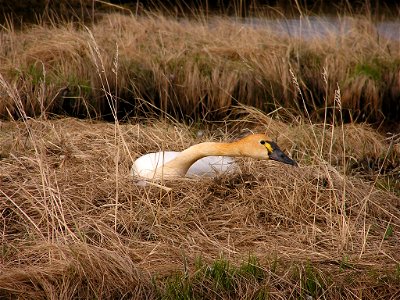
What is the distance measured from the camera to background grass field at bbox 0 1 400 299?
495cm

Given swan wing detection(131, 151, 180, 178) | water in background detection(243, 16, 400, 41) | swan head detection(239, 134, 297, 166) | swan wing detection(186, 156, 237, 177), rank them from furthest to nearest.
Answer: water in background detection(243, 16, 400, 41) → swan wing detection(186, 156, 237, 177) → swan wing detection(131, 151, 180, 178) → swan head detection(239, 134, 297, 166)

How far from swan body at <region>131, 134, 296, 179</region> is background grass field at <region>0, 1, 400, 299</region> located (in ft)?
0.40

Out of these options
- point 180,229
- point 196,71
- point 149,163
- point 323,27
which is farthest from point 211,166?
point 323,27

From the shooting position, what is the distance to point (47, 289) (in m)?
4.81

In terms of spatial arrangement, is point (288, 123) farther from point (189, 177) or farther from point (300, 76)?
point (189, 177)

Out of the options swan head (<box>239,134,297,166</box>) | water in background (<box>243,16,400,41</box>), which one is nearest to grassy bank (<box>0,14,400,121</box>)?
water in background (<box>243,16,400,41</box>)

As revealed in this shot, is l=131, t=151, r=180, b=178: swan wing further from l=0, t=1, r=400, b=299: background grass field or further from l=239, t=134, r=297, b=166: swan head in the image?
l=239, t=134, r=297, b=166: swan head

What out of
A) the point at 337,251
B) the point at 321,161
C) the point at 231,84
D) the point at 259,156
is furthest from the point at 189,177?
the point at 231,84

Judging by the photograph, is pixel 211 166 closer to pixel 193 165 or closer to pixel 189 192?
pixel 193 165

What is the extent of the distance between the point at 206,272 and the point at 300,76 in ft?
16.2

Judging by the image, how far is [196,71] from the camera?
9188 mm

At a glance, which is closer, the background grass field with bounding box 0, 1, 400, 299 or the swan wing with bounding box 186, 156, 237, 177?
the background grass field with bounding box 0, 1, 400, 299

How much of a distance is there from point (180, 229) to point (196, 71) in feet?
12.6

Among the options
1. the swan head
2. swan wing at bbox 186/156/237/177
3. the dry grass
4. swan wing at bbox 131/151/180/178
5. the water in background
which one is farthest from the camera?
the water in background
